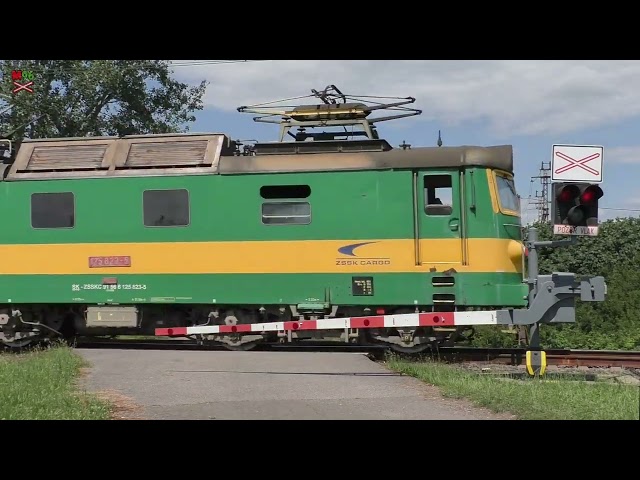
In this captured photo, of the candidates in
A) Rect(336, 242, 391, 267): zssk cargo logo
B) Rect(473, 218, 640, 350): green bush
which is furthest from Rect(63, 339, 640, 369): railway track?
Rect(473, 218, 640, 350): green bush

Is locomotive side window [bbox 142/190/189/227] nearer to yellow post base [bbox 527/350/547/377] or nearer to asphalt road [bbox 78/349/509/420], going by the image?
asphalt road [bbox 78/349/509/420]

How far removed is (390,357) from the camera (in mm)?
11461

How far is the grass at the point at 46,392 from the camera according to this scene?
700cm

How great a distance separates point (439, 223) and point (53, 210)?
672 cm

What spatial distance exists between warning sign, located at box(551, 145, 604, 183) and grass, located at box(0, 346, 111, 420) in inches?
215

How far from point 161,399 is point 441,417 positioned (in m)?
3.05

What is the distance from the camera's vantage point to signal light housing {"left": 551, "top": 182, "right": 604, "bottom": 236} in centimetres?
838

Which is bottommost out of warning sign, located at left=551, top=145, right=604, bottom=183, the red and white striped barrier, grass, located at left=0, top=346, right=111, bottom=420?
grass, located at left=0, top=346, right=111, bottom=420

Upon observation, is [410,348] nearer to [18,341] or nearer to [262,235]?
[262,235]

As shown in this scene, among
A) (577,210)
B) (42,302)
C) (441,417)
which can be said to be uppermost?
(577,210)

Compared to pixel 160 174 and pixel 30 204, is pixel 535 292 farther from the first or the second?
pixel 30 204

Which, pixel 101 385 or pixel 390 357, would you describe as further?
pixel 390 357

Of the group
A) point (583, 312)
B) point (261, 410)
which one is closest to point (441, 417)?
point (261, 410)

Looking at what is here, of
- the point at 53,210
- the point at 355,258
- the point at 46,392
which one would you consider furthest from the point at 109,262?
the point at 46,392
